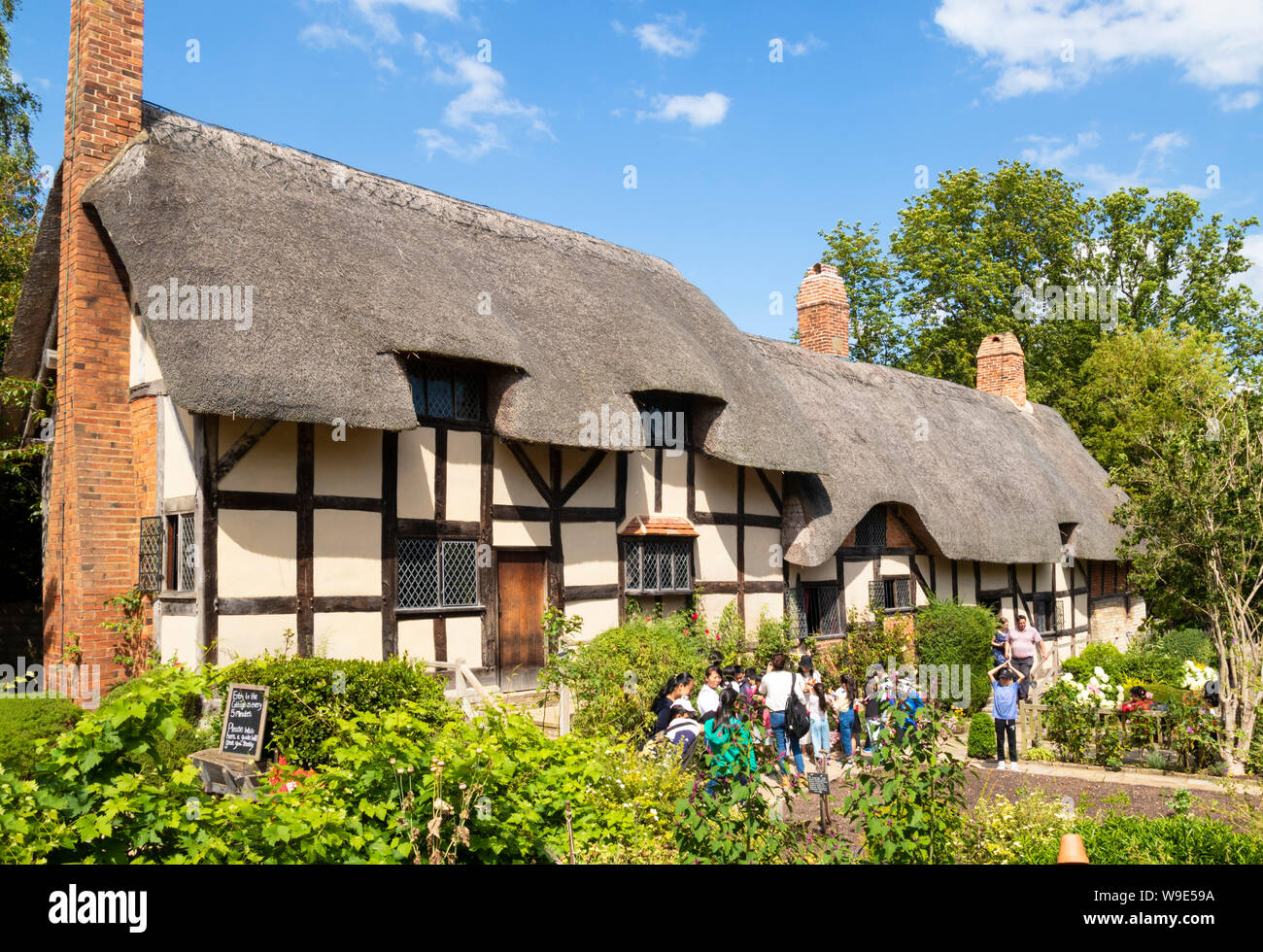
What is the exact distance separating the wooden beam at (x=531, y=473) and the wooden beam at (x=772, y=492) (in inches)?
164

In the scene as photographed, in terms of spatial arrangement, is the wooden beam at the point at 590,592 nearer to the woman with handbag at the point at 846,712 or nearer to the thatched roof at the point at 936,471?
the woman with handbag at the point at 846,712

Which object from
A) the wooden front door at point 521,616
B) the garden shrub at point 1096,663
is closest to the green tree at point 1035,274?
the garden shrub at point 1096,663

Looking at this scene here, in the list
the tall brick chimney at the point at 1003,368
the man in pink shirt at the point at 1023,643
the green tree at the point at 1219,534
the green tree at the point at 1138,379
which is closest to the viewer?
the green tree at the point at 1219,534

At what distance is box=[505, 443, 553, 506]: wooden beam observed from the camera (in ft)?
39.8

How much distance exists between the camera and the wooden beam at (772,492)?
15445 mm

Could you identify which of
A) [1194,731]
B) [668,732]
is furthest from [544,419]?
[1194,731]

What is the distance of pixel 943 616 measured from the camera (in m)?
17.2

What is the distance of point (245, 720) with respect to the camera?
862 cm

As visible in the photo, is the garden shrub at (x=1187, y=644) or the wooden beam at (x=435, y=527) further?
the garden shrub at (x=1187, y=644)

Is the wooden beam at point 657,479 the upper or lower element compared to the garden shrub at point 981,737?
upper

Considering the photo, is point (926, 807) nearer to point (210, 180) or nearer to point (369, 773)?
point (369, 773)

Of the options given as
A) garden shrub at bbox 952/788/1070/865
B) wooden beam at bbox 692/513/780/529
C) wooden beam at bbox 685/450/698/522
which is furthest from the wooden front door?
garden shrub at bbox 952/788/1070/865

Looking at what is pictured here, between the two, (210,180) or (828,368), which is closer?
(210,180)
